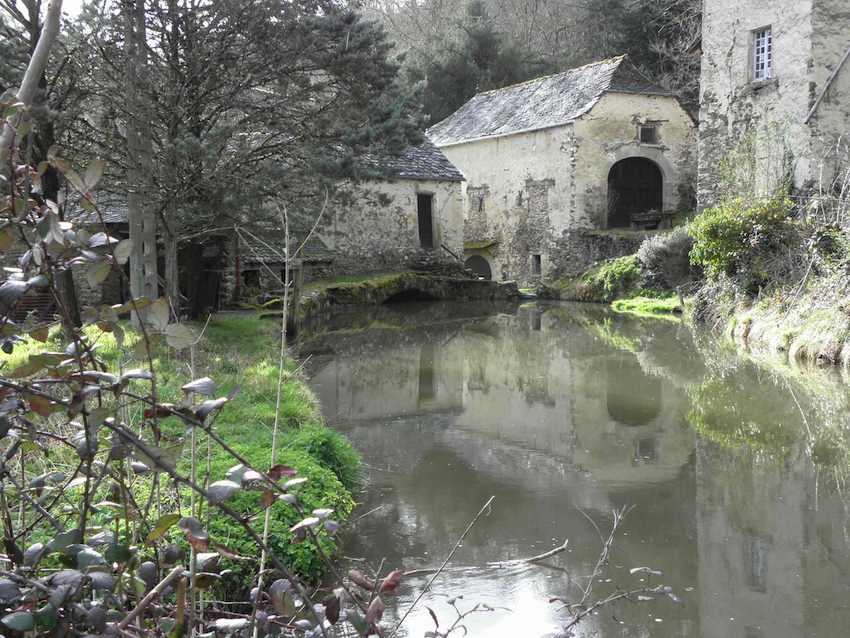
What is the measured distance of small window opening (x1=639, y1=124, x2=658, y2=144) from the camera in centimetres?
2638

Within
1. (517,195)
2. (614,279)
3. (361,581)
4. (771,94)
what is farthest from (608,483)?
(517,195)

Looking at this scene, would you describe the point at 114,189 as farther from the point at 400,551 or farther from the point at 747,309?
the point at 747,309

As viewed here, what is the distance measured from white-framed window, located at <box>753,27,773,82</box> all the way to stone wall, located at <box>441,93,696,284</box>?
7.02 metres

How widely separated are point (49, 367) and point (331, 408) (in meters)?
8.31

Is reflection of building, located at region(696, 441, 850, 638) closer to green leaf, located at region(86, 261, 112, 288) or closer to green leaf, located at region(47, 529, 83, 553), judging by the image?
green leaf, located at region(47, 529, 83, 553)

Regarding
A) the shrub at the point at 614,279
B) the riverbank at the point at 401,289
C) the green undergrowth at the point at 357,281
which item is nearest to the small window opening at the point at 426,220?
the riverbank at the point at 401,289

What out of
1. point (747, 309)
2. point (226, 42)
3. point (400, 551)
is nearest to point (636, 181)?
point (747, 309)

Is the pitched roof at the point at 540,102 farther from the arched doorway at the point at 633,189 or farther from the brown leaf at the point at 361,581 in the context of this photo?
the brown leaf at the point at 361,581

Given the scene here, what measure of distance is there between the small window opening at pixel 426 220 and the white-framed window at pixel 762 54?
1094cm

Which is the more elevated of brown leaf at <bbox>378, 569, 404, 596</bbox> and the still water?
brown leaf at <bbox>378, 569, 404, 596</bbox>

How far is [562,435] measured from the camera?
895cm

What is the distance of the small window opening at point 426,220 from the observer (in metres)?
27.1

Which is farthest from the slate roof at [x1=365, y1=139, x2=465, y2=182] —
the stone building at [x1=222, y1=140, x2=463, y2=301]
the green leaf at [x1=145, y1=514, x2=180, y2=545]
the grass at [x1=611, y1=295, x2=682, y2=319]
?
the green leaf at [x1=145, y1=514, x2=180, y2=545]

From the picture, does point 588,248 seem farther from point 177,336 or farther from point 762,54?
point 177,336
